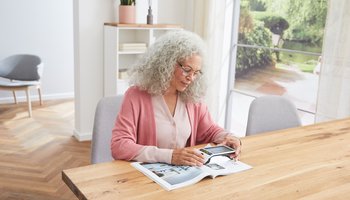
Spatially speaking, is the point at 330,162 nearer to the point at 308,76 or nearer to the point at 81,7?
the point at 308,76

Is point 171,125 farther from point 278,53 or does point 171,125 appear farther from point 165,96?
point 278,53

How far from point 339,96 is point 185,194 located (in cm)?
196

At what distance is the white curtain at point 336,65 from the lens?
2.70 meters

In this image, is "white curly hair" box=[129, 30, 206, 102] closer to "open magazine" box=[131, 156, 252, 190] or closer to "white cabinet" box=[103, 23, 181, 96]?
"open magazine" box=[131, 156, 252, 190]

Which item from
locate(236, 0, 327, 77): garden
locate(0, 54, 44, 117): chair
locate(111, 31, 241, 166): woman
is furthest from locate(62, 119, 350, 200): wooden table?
locate(0, 54, 44, 117): chair

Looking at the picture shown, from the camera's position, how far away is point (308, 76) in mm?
3756

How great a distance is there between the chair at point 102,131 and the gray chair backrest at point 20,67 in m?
3.45

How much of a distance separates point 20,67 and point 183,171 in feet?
13.9

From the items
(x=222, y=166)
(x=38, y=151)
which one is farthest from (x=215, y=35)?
(x=222, y=166)

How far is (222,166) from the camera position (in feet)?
4.93

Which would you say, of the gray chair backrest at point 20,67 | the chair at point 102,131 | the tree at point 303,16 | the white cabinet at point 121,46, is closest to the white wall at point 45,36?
the gray chair backrest at point 20,67

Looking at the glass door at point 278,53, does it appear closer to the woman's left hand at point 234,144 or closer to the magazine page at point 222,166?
the woman's left hand at point 234,144

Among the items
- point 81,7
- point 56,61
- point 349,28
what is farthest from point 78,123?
point 349,28

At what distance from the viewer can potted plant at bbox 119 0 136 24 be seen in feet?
12.3
